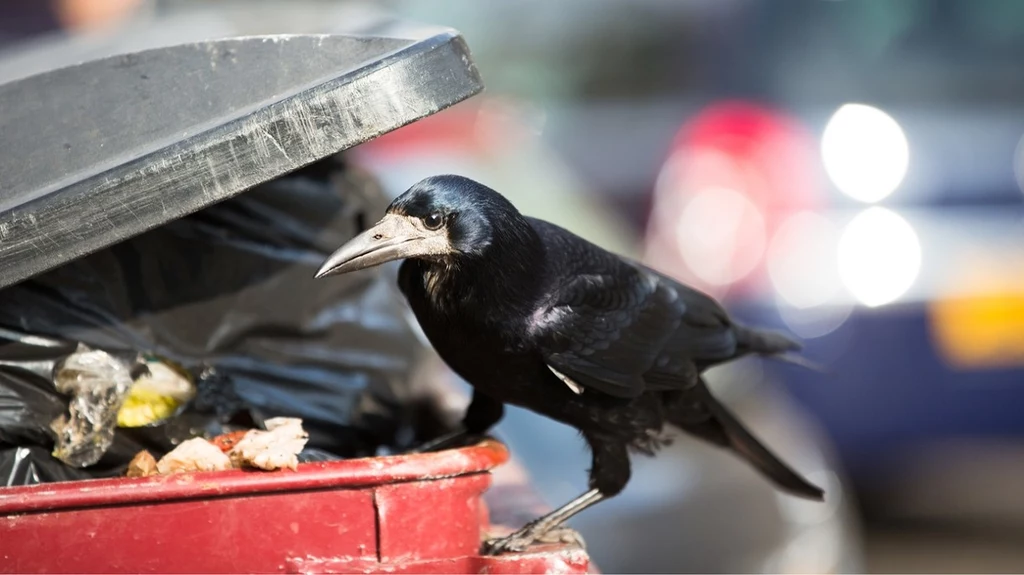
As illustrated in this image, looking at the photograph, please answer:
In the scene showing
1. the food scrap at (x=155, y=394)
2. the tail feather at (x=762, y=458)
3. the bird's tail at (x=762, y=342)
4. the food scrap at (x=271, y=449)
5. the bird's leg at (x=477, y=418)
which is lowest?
the food scrap at (x=271, y=449)

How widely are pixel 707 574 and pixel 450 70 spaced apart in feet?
8.22

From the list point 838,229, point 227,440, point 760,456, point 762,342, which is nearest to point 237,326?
point 227,440

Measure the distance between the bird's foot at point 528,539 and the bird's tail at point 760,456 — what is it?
33.3 inches

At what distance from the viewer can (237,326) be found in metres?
2.57

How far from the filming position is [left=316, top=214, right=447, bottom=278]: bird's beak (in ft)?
7.00

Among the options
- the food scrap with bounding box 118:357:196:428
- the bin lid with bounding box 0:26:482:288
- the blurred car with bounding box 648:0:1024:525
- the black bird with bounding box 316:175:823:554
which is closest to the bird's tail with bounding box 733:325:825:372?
the black bird with bounding box 316:175:823:554

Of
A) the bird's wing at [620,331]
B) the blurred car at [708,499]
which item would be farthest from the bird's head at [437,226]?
the blurred car at [708,499]

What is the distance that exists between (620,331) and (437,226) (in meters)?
0.53

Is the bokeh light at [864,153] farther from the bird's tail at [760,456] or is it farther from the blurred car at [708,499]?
the bird's tail at [760,456]

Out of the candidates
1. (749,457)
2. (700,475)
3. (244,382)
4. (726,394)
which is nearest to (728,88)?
(726,394)

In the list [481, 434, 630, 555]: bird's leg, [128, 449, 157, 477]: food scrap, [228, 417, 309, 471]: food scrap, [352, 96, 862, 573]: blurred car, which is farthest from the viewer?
[352, 96, 862, 573]: blurred car

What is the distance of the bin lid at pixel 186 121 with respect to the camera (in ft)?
5.84

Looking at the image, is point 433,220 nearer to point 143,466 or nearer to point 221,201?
point 221,201

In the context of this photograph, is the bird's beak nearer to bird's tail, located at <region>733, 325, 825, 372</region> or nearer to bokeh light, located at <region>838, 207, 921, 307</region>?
bird's tail, located at <region>733, 325, 825, 372</region>
